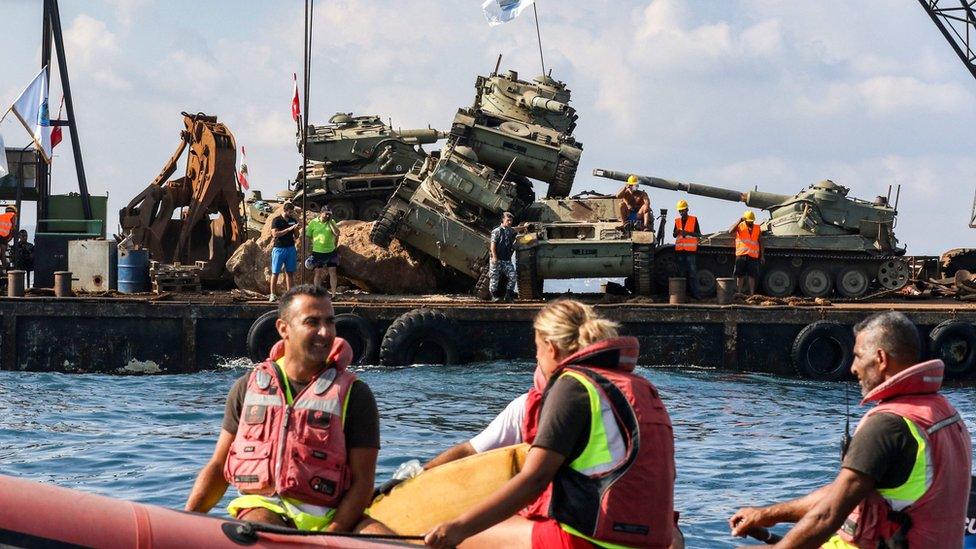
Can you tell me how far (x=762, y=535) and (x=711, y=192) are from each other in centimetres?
2265

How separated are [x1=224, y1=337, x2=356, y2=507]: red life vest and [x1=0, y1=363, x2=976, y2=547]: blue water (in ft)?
16.9

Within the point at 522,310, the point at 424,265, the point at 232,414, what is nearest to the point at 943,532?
the point at 232,414

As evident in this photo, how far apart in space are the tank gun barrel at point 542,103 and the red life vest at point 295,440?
2217 centimetres

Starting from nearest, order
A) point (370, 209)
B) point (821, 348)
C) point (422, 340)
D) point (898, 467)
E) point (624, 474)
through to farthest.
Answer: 1. point (624, 474)
2. point (898, 467)
3. point (422, 340)
4. point (821, 348)
5. point (370, 209)

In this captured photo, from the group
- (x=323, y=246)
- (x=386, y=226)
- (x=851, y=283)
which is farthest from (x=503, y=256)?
(x=851, y=283)

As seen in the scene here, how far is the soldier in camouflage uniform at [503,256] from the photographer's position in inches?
906

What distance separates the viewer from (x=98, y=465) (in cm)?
1365

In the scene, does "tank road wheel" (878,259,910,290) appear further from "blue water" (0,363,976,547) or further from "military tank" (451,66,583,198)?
"military tank" (451,66,583,198)

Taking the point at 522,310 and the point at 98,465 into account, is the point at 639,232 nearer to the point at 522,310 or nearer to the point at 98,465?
the point at 522,310

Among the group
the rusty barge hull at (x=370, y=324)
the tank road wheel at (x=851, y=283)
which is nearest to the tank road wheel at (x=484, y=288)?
the rusty barge hull at (x=370, y=324)

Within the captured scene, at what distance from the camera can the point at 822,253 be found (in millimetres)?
25078

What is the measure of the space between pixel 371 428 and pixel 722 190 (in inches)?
916

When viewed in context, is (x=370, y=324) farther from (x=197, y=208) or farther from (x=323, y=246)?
(x=197, y=208)

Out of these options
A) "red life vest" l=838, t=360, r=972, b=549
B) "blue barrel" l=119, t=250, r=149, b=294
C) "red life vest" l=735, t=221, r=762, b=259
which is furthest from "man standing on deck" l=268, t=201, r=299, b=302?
"red life vest" l=838, t=360, r=972, b=549
